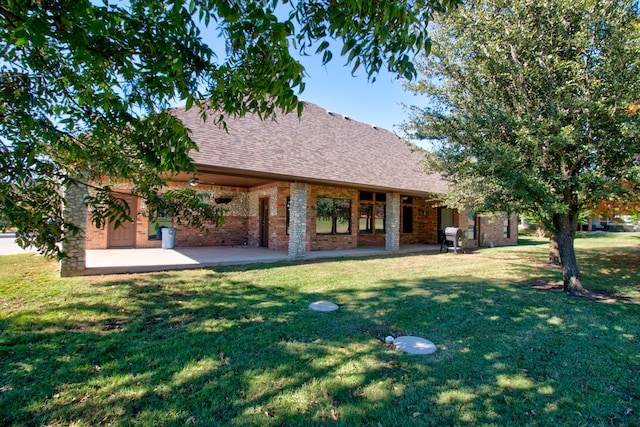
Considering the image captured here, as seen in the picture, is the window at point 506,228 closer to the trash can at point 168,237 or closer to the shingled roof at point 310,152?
the shingled roof at point 310,152

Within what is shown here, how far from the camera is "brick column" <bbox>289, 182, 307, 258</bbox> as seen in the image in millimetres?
10750

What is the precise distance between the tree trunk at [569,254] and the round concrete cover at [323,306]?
505 cm

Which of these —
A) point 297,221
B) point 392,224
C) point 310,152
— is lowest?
point 392,224

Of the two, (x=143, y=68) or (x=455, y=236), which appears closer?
(x=143, y=68)

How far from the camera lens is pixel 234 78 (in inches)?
98.7

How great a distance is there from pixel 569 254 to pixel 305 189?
734cm

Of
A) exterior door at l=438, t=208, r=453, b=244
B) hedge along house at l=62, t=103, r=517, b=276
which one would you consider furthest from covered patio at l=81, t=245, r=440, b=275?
exterior door at l=438, t=208, r=453, b=244

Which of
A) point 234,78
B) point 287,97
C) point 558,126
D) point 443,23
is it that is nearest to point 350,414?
point 287,97

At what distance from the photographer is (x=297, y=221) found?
10766 millimetres

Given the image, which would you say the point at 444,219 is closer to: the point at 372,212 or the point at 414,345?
the point at 372,212

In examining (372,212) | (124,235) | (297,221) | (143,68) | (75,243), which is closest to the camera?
(143,68)

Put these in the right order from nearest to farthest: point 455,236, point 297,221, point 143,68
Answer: point 143,68 → point 297,221 → point 455,236

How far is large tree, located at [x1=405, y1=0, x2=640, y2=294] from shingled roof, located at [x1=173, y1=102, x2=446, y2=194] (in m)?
3.24

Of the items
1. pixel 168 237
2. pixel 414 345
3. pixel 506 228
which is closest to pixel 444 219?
pixel 506 228
